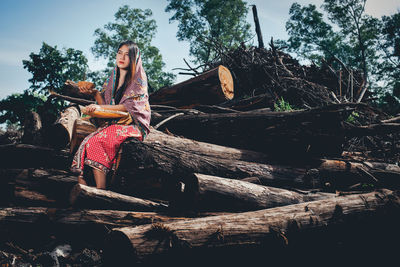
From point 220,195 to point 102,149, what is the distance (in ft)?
5.06

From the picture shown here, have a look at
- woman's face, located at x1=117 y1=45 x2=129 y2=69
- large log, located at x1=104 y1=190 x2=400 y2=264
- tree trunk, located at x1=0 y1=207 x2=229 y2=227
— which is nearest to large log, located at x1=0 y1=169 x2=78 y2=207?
tree trunk, located at x1=0 y1=207 x2=229 y2=227

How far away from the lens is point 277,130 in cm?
416

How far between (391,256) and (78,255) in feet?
12.3

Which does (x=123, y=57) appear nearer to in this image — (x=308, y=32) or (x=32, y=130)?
(x=32, y=130)

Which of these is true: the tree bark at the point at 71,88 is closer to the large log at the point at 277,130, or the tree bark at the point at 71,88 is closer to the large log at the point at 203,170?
the large log at the point at 277,130

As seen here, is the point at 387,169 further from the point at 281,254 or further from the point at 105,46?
the point at 105,46

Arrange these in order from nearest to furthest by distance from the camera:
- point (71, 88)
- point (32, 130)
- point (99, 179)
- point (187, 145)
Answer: point (99, 179) → point (187, 145) → point (71, 88) → point (32, 130)

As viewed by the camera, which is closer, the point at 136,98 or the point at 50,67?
the point at 136,98

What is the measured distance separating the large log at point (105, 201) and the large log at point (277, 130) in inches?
74.1

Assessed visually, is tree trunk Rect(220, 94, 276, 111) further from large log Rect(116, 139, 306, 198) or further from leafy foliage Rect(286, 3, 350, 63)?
leafy foliage Rect(286, 3, 350, 63)

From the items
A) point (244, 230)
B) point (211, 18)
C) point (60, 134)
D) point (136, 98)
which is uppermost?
point (211, 18)

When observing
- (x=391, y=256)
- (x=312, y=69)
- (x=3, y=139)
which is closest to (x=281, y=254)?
(x=391, y=256)

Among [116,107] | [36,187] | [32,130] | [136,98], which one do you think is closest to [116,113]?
[116,107]

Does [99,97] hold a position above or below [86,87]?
below
